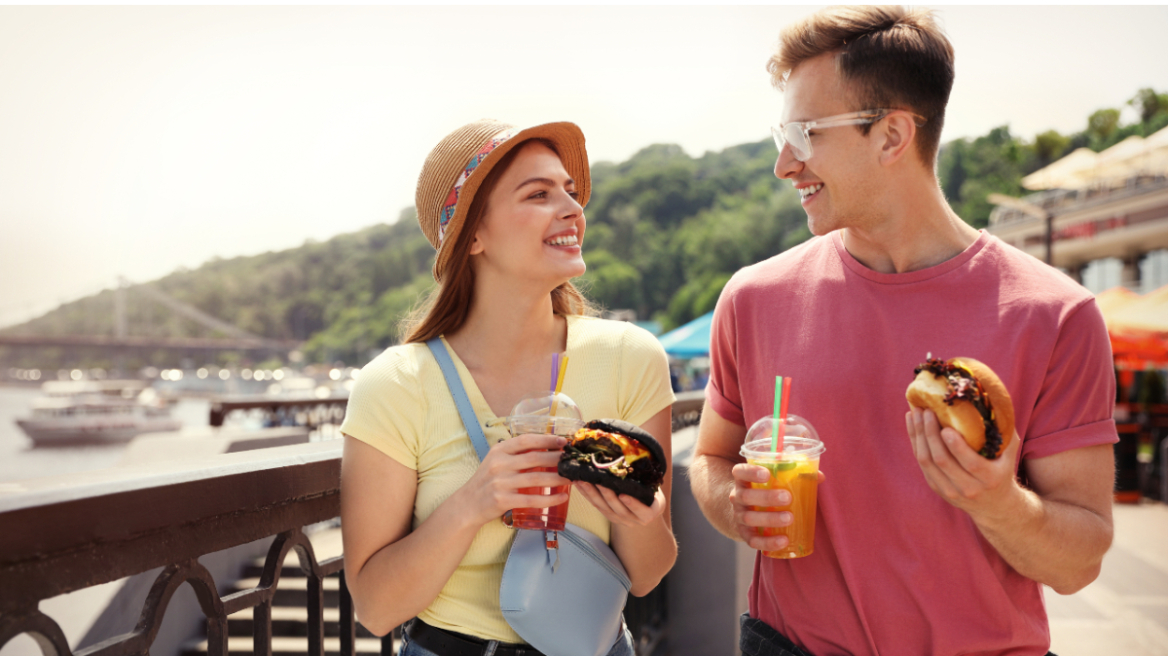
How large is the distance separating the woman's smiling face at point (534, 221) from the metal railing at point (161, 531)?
713 millimetres

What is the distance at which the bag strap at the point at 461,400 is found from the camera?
1.86 metres

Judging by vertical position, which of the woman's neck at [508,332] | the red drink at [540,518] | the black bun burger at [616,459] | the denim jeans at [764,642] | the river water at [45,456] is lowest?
the river water at [45,456]

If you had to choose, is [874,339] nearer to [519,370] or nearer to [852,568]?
[852,568]

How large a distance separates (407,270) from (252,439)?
95587 mm

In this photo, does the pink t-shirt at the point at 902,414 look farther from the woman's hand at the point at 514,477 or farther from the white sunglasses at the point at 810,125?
the woman's hand at the point at 514,477

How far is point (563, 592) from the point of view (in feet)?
5.62

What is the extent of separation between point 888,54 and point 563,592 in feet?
4.95

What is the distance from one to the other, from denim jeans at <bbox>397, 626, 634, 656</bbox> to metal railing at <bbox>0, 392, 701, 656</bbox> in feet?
0.96

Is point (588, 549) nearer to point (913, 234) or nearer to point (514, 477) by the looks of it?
point (514, 477)

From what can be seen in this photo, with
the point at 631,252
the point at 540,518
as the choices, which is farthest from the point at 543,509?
the point at 631,252

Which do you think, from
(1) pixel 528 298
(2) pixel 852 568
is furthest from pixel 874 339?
(1) pixel 528 298

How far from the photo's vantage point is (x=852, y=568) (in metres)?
1.82

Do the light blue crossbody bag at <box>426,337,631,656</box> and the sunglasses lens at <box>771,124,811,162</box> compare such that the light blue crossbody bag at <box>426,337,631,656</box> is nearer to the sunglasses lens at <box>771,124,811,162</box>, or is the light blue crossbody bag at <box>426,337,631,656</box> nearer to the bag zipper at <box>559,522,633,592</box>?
the bag zipper at <box>559,522,633,592</box>

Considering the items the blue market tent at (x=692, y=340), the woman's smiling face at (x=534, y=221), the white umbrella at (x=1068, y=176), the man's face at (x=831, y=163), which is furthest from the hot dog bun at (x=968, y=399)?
the white umbrella at (x=1068, y=176)
